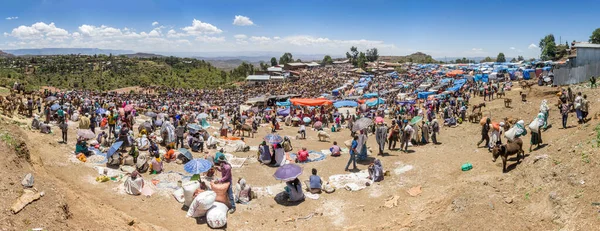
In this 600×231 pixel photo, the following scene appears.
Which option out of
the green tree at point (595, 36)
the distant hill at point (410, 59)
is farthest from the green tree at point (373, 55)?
the green tree at point (595, 36)

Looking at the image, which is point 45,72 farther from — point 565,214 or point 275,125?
point 565,214

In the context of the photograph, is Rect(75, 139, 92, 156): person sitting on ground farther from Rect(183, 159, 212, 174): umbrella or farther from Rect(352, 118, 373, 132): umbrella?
Rect(352, 118, 373, 132): umbrella

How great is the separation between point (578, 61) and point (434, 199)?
88.9ft

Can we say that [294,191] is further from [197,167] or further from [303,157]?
[303,157]

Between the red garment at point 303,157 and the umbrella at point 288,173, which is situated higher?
the umbrella at point 288,173

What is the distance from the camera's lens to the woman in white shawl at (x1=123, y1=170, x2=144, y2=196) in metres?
9.47

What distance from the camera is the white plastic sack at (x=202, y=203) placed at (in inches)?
325

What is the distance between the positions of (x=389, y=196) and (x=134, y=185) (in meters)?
6.74

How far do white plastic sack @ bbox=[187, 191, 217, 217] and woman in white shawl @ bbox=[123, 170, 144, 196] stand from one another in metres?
2.05

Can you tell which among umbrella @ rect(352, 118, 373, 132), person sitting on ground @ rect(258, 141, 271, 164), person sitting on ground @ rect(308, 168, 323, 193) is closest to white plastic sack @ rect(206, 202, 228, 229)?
person sitting on ground @ rect(308, 168, 323, 193)

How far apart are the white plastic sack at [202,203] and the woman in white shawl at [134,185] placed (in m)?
2.05

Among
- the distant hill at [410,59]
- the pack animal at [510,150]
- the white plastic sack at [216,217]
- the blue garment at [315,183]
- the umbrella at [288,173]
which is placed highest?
the distant hill at [410,59]

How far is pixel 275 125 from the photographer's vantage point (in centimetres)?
2164

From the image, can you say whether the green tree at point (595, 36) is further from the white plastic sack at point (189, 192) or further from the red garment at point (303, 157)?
the white plastic sack at point (189, 192)
